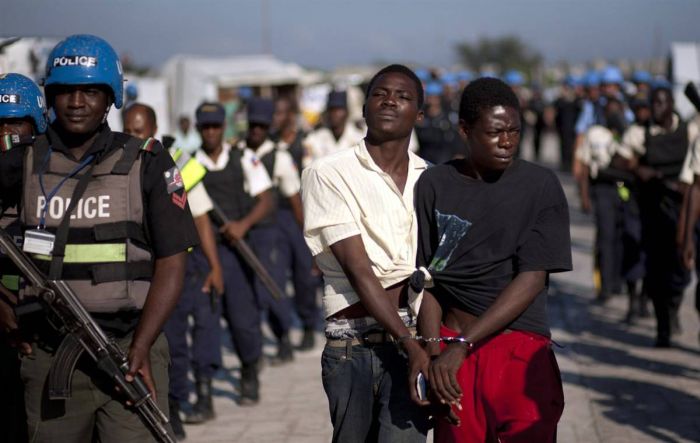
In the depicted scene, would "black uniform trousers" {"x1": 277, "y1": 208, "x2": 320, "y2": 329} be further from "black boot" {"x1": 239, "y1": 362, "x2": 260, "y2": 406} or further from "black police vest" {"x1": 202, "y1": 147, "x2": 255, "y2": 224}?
"black boot" {"x1": 239, "y1": 362, "x2": 260, "y2": 406}

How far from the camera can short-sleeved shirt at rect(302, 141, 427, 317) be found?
4234mm

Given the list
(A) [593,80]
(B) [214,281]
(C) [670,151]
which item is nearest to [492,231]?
(B) [214,281]

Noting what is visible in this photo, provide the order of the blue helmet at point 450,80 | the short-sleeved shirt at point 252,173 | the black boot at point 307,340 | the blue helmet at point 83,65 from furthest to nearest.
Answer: the blue helmet at point 450,80
the black boot at point 307,340
the short-sleeved shirt at point 252,173
the blue helmet at point 83,65

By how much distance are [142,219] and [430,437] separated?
353 centimetres

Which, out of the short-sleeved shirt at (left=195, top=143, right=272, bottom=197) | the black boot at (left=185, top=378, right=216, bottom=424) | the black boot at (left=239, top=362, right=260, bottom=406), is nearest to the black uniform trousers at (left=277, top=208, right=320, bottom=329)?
the short-sleeved shirt at (left=195, top=143, right=272, bottom=197)

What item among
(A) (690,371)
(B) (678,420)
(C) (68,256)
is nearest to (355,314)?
(C) (68,256)

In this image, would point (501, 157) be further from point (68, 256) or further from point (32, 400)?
point (32, 400)

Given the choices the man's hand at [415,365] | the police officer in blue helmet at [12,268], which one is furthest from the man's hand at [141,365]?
the man's hand at [415,365]

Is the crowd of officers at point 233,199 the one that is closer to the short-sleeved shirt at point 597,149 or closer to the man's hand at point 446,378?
the short-sleeved shirt at point 597,149

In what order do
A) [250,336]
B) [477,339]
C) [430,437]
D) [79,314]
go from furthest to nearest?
1. [250,336]
2. [430,437]
3. [477,339]
4. [79,314]

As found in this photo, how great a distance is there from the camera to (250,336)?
323 inches

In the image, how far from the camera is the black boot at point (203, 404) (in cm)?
762

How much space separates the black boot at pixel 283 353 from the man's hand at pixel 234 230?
1.47 metres

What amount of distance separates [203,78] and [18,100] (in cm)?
2259
